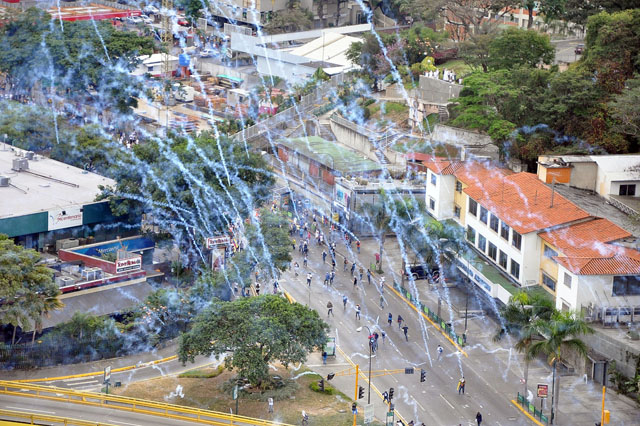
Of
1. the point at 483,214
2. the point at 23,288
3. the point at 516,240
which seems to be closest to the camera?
the point at 23,288

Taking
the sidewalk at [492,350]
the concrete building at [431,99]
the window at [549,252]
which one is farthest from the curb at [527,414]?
the concrete building at [431,99]

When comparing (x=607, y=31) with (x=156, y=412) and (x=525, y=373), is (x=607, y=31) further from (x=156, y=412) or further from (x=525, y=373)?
(x=156, y=412)

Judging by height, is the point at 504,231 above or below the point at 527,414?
above

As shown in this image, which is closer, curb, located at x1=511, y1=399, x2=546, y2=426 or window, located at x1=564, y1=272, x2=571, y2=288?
curb, located at x1=511, y1=399, x2=546, y2=426

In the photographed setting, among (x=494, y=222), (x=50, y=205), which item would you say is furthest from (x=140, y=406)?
(x=494, y=222)

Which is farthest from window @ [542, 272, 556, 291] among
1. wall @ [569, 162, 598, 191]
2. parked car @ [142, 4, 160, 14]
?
parked car @ [142, 4, 160, 14]

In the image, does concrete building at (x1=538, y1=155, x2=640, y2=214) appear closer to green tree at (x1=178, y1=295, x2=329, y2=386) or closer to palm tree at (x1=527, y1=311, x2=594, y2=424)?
palm tree at (x1=527, y1=311, x2=594, y2=424)

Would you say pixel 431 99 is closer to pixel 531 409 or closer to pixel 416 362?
pixel 416 362
